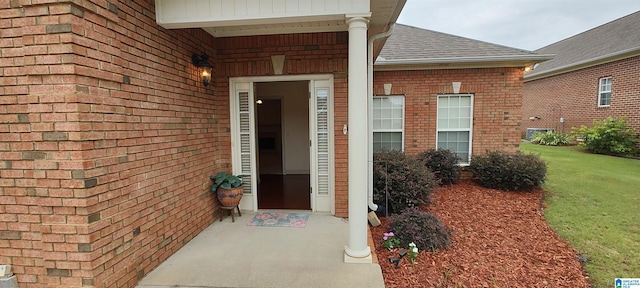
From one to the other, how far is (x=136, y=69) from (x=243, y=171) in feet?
7.60

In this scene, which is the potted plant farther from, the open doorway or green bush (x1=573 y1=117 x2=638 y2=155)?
green bush (x1=573 y1=117 x2=638 y2=155)

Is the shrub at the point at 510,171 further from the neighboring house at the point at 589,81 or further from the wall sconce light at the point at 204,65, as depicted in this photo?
the neighboring house at the point at 589,81

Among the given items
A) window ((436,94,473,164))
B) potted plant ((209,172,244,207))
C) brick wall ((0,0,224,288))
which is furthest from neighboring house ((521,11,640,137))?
brick wall ((0,0,224,288))

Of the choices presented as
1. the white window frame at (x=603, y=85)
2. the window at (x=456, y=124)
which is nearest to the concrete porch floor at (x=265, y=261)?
the window at (x=456, y=124)

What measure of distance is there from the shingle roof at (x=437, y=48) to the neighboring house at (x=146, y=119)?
8.56ft

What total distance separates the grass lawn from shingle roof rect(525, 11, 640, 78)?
16.1 ft

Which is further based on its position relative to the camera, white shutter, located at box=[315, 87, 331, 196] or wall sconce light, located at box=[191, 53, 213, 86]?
white shutter, located at box=[315, 87, 331, 196]

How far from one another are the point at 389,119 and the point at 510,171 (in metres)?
2.77

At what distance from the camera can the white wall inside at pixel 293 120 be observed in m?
7.63

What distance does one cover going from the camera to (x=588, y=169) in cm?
764

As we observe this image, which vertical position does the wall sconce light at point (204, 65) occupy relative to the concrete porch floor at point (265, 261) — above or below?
above

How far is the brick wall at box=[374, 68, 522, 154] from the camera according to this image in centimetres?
644

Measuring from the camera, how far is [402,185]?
179 inches

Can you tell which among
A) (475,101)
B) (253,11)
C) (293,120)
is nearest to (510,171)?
(475,101)
